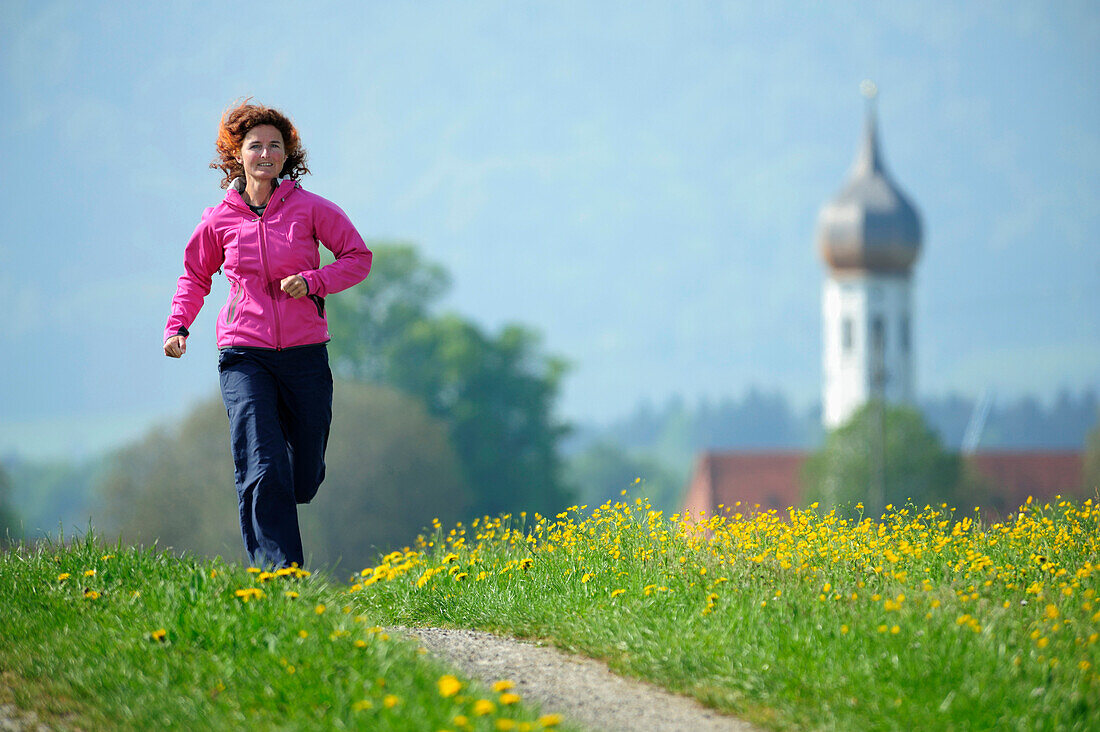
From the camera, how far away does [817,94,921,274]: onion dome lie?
3617 inches

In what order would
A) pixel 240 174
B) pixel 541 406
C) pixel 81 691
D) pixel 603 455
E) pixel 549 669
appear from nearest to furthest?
pixel 81 691 < pixel 549 669 < pixel 240 174 < pixel 541 406 < pixel 603 455

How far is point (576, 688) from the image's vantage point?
5469 millimetres

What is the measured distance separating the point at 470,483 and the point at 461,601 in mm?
46845

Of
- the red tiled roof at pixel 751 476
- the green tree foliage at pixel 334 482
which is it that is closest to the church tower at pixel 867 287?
the red tiled roof at pixel 751 476

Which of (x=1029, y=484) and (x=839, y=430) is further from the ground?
(x=839, y=430)

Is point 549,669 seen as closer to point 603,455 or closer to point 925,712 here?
point 925,712

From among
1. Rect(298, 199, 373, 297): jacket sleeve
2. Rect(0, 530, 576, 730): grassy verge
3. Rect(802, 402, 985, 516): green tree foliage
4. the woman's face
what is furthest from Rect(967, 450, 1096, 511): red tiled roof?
Rect(0, 530, 576, 730): grassy verge

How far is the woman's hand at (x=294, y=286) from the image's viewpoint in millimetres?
5988

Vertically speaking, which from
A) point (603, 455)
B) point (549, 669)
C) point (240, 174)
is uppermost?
point (240, 174)

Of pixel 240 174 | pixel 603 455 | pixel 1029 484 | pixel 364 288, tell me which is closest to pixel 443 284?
pixel 364 288

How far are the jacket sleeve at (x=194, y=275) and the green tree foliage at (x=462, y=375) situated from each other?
4660cm

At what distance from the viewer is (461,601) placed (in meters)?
6.74

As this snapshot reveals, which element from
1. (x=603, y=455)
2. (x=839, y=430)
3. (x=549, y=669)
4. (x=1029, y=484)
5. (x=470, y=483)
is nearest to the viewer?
(x=549, y=669)

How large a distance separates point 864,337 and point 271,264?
9161 centimetres
